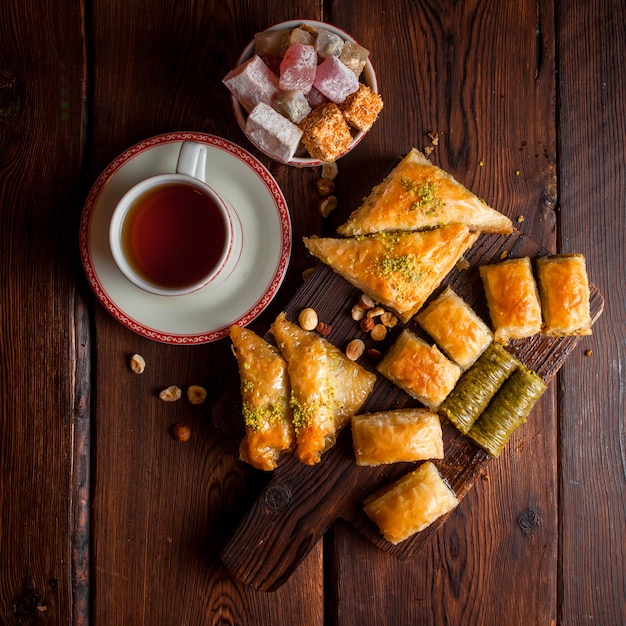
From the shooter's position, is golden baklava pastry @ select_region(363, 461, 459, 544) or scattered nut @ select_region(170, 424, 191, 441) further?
scattered nut @ select_region(170, 424, 191, 441)

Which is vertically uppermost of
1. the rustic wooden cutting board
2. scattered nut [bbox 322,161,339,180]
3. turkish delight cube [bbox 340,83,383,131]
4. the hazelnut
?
turkish delight cube [bbox 340,83,383,131]

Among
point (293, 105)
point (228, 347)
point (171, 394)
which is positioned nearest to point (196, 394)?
point (171, 394)

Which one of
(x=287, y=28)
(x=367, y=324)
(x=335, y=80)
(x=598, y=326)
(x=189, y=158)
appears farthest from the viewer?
(x=598, y=326)

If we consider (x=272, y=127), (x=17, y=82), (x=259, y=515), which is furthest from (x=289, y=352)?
(x=17, y=82)

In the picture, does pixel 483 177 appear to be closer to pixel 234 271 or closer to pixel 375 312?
pixel 375 312

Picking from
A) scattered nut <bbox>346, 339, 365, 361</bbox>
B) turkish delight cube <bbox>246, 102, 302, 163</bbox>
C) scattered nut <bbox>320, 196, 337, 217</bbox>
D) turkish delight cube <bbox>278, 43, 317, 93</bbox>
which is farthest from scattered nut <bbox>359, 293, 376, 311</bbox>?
turkish delight cube <bbox>278, 43, 317, 93</bbox>

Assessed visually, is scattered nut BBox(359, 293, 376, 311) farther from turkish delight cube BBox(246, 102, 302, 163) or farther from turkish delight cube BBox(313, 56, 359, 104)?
turkish delight cube BBox(313, 56, 359, 104)
